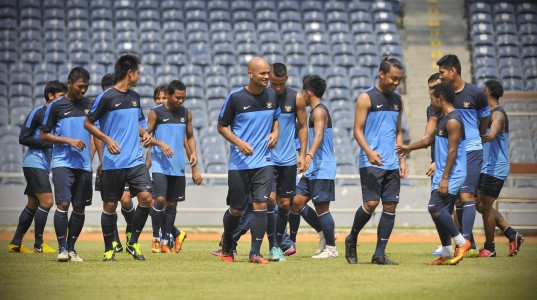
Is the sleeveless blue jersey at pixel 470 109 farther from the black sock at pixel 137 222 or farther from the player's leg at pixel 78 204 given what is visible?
the player's leg at pixel 78 204

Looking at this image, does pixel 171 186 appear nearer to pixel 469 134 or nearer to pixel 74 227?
pixel 74 227

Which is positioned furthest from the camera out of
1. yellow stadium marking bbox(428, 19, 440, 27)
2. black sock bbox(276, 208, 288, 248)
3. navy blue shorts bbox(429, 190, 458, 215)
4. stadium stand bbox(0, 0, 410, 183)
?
yellow stadium marking bbox(428, 19, 440, 27)

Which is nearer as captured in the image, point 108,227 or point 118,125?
point 118,125

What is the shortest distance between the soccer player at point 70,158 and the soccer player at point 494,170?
17.6ft

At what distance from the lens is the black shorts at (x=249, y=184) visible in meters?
11.0

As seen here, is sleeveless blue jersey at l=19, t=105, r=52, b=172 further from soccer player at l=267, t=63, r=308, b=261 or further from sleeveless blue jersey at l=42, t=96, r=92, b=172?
soccer player at l=267, t=63, r=308, b=261

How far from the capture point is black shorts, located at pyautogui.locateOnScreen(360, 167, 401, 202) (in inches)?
424

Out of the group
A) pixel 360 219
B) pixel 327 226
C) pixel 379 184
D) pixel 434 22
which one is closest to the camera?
pixel 379 184

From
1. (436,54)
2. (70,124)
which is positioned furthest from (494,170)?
(436,54)

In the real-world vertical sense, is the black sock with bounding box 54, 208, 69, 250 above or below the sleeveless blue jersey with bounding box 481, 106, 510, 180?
below

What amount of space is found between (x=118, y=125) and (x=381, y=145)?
317 cm

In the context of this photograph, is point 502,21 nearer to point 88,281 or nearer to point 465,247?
point 465,247

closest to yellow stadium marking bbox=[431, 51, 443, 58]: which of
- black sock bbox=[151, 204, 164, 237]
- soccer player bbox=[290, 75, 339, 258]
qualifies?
black sock bbox=[151, 204, 164, 237]

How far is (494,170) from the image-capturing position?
13078 mm
